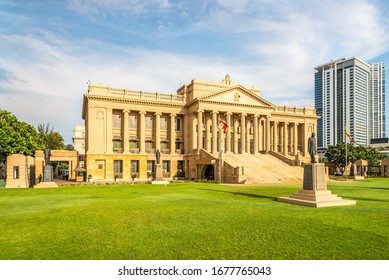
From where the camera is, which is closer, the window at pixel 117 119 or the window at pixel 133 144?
the window at pixel 117 119

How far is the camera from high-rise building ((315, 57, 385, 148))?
445 ft

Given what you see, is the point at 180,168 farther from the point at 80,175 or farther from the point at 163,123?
the point at 80,175

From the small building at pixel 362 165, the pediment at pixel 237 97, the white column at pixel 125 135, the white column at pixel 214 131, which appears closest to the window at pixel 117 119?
the white column at pixel 125 135

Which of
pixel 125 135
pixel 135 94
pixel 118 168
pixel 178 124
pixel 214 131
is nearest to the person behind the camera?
pixel 118 168

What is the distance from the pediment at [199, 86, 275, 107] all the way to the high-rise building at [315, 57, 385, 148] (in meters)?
87.4

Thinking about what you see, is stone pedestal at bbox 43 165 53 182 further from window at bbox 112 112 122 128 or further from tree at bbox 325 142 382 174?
tree at bbox 325 142 382 174

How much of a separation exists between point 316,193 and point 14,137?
5189 cm

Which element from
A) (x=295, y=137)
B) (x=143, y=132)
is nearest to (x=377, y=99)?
(x=295, y=137)

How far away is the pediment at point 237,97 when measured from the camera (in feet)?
188

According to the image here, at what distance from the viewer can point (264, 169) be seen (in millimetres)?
48375

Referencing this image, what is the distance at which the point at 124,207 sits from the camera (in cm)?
1758

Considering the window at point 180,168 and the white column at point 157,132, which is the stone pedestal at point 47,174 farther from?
the window at point 180,168

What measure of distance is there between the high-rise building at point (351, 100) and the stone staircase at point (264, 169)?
92.0m

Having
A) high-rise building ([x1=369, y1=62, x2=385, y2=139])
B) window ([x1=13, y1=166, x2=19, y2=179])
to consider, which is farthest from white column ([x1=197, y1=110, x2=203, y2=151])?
high-rise building ([x1=369, y1=62, x2=385, y2=139])
